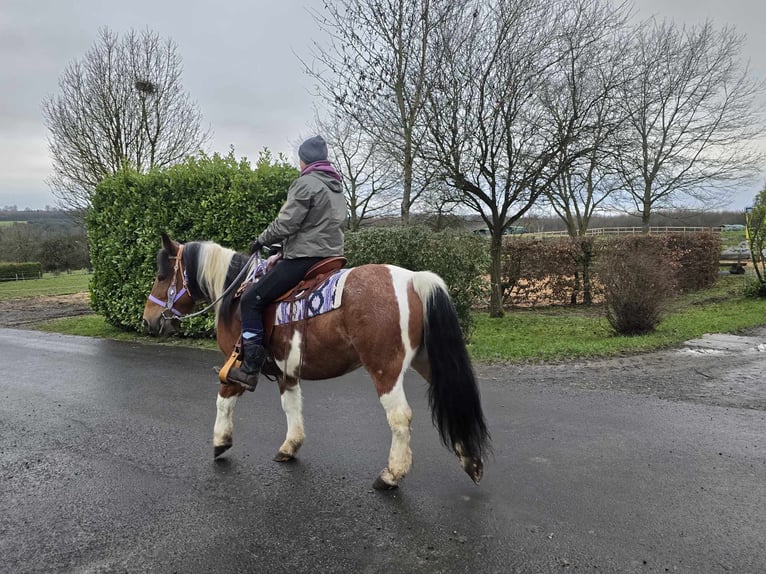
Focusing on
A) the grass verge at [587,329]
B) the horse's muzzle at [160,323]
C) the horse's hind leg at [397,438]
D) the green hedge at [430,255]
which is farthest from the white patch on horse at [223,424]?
the green hedge at [430,255]

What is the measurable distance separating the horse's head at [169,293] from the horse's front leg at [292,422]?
1.29 m

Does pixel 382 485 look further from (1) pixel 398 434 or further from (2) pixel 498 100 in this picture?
(2) pixel 498 100

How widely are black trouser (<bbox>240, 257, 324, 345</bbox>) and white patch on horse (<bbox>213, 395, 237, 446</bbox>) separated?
2.29 ft

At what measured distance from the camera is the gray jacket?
12.8 ft

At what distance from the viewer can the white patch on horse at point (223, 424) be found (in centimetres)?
431

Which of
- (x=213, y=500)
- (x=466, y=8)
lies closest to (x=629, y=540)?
(x=213, y=500)

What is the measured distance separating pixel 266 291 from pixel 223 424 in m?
1.25

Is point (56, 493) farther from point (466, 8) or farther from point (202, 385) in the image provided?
point (466, 8)

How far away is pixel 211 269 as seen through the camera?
15.2 feet

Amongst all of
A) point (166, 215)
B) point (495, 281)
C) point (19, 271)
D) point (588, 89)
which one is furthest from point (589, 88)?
point (19, 271)

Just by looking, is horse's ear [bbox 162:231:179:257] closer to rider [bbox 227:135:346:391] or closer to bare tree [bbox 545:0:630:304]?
rider [bbox 227:135:346:391]

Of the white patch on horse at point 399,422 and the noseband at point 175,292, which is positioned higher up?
the noseband at point 175,292

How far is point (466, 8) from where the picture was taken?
11.7 m

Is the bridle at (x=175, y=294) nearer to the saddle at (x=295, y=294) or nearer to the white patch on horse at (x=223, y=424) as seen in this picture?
the saddle at (x=295, y=294)
